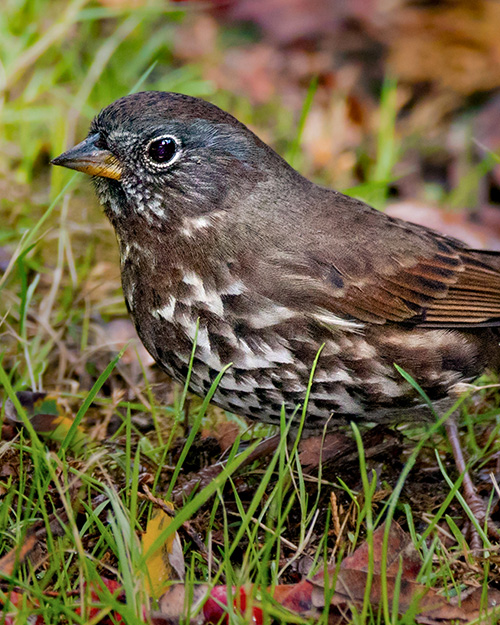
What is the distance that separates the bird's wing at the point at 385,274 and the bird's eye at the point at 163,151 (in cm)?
51

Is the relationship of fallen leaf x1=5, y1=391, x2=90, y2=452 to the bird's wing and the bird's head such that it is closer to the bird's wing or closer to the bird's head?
the bird's head

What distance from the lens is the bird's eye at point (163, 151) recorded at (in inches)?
117

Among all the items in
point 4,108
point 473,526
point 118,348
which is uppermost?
point 4,108

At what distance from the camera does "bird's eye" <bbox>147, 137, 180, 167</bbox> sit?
2.98 meters

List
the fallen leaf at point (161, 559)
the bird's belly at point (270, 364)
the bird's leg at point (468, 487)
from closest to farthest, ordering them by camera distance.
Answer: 1. the fallen leaf at point (161, 559)
2. the bird's belly at point (270, 364)
3. the bird's leg at point (468, 487)

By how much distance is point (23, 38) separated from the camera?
5195 mm

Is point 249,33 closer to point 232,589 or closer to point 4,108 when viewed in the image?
point 4,108

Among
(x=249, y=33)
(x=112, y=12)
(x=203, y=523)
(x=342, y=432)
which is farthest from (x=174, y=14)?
→ (x=203, y=523)

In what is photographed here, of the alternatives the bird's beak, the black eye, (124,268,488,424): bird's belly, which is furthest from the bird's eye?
(124,268,488,424): bird's belly

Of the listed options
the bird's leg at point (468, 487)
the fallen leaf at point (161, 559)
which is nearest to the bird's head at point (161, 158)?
the fallen leaf at point (161, 559)

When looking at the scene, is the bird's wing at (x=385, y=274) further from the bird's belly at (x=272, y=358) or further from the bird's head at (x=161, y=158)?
the bird's head at (x=161, y=158)

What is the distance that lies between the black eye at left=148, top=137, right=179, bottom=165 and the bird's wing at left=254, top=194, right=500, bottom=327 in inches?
20.1

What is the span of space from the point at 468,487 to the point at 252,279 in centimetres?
108

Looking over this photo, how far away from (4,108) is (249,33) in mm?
2793
